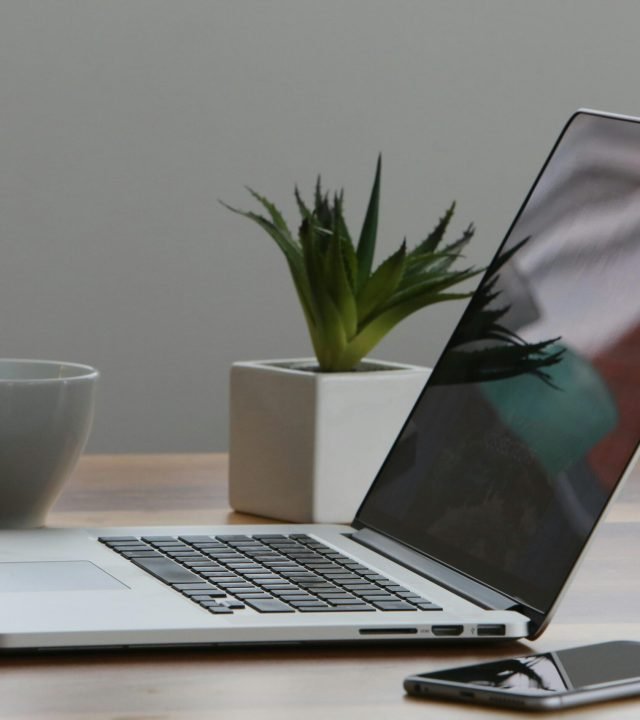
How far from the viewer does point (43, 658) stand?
707 mm

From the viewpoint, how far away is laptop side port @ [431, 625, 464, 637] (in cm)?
74

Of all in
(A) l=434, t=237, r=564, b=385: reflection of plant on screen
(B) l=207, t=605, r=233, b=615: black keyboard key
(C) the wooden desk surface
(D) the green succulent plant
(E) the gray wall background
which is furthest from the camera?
(E) the gray wall background

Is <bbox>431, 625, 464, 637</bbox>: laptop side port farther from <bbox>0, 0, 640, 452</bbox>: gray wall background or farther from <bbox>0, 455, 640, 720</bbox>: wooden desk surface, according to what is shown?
<bbox>0, 0, 640, 452</bbox>: gray wall background

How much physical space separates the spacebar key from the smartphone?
0.64 ft

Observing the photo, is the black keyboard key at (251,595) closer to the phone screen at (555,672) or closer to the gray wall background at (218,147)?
the phone screen at (555,672)

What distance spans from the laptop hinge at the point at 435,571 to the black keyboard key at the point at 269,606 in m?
0.12

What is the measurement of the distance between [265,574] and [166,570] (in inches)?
2.4

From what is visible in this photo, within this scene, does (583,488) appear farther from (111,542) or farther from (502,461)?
(111,542)

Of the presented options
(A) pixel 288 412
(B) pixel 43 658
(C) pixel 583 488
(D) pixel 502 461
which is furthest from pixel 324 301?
(B) pixel 43 658

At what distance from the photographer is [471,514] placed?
90 cm

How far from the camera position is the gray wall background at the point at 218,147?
2785 mm

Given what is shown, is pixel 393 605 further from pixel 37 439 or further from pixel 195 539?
pixel 37 439

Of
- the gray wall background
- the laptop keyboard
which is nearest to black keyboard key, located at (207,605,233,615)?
the laptop keyboard

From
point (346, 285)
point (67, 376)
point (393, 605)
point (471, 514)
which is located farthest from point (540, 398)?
point (67, 376)
